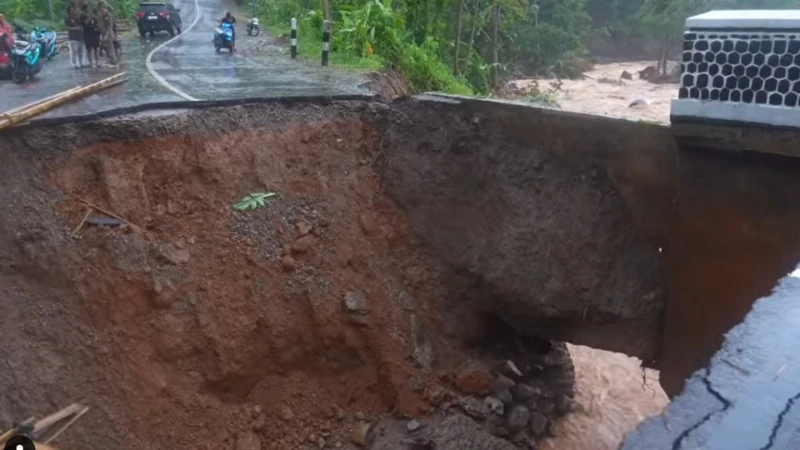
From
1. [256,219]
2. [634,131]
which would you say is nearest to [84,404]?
[256,219]

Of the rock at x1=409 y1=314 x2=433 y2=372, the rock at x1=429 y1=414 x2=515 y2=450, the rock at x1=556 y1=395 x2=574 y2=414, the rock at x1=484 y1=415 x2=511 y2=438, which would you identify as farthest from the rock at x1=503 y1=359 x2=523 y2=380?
the rock at x1=409 y1=314 x2=433 y2=372

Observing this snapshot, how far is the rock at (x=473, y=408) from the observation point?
8.23 metres

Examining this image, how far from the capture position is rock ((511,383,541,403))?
883 centimetres

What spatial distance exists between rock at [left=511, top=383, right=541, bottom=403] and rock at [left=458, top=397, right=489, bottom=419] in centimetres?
61

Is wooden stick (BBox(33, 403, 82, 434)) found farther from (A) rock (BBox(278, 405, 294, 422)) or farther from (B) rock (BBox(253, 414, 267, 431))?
(A) rock (BBox(278, 405, 294, 422))

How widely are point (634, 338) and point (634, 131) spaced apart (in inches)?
82.6

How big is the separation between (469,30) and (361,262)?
1262cm

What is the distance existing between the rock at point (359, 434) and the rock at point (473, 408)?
1120mm

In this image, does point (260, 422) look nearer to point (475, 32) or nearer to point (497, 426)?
point (497, 426)

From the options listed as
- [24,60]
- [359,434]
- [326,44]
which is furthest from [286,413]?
[326,44]

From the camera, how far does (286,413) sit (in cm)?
761

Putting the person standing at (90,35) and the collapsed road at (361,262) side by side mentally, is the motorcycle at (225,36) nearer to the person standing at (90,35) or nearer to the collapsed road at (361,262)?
the person standing at (90,35)

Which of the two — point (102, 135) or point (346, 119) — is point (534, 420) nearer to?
point (346, 119)

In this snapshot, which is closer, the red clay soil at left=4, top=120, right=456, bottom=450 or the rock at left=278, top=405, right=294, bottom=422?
the red clay soil at left=4, top=120, right=456, bottom=450
